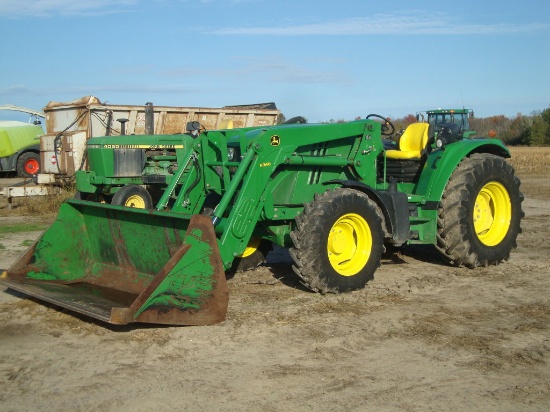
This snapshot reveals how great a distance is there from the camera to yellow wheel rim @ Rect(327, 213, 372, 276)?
708 centimetres

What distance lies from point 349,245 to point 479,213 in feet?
7.27

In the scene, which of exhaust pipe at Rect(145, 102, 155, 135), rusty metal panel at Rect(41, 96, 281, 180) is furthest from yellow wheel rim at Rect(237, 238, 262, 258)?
rusty metal panel at Rect(41, 96, 281, 180)

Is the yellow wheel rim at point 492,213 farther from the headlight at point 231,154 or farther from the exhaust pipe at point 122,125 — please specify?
the exhaust pipe at point 122,125

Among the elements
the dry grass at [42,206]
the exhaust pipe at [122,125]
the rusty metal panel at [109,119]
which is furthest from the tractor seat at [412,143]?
the dry grass at [42,206]

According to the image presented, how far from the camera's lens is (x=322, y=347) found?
5500 millimetres

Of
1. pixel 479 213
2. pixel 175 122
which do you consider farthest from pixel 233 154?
pixel 175 122

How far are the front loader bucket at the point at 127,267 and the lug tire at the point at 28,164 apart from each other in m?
16.7

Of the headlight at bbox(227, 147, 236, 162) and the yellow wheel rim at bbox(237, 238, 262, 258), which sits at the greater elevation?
the headlight at bbox(227, 147, 236, 162)

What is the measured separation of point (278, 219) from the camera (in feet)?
22.9

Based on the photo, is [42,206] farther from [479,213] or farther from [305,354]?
[305,354]

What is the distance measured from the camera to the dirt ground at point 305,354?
4500mm

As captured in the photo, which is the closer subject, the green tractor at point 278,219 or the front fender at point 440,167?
the green tractor at point 278,219

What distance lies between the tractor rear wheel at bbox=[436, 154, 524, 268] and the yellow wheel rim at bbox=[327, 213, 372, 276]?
49.5 inches

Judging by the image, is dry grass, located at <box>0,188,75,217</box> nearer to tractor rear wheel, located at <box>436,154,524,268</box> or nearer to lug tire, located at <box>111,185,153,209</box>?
lug tire, located at <box>111,185,153,209</box>
